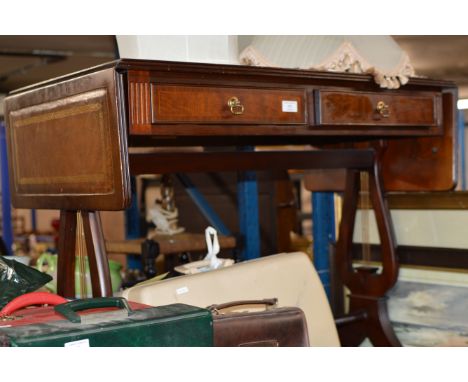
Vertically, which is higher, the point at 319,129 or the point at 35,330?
the point at 319,129

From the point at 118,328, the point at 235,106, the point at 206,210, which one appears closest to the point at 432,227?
the point at 235,106

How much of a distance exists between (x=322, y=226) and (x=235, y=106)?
5.93ft

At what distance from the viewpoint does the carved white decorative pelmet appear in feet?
7.17

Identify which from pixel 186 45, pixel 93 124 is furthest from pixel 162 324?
pixel 186 45

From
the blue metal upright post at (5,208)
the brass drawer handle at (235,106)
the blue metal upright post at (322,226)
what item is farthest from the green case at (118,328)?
the blue metal upright post at (5,208)

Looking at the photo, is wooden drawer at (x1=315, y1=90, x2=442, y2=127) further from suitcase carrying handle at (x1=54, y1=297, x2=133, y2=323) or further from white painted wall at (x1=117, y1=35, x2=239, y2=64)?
suitcase carrying handle at (x1=54, y1=297, x2=133, y2=323)

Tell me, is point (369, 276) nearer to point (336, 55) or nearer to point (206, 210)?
point (336, 55)

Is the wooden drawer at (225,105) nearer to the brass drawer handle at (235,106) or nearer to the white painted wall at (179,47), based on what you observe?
the brass drawer handle at (235,106)

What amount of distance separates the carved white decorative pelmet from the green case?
1.07m

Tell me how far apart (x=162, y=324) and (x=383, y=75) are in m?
1.36

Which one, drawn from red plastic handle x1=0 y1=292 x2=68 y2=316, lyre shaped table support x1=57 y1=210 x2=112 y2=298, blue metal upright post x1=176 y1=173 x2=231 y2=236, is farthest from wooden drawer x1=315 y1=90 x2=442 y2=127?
blue metal upright post x1=176 y1=173 x2=231 y2=236

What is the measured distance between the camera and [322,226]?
11.9ft

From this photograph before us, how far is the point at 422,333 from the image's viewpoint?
289 cm

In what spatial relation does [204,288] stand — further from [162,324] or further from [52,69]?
[52,69]
